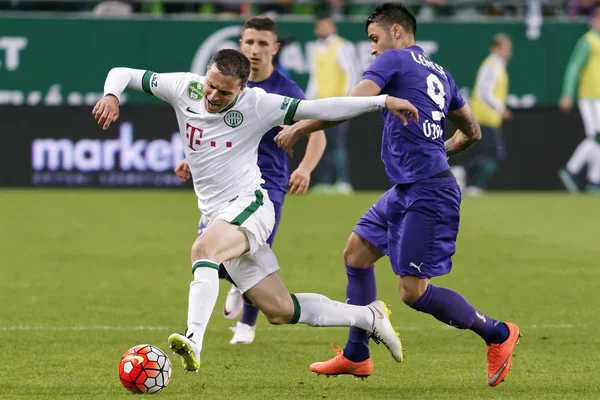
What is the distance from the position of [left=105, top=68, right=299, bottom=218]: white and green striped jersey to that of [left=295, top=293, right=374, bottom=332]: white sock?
698mm

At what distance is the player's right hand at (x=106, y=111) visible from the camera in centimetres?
622

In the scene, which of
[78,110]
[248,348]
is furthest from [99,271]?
[78,110]

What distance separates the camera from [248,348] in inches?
301

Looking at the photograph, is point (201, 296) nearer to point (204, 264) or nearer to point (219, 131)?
point (204, 264)

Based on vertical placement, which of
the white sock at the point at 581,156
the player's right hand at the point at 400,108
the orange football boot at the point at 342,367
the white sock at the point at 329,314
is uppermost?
the player's right hand at the point at 400,108

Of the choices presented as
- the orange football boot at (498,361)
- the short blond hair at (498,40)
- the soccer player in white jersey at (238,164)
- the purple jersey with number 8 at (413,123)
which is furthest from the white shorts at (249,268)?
the short blond hair at (498,40)

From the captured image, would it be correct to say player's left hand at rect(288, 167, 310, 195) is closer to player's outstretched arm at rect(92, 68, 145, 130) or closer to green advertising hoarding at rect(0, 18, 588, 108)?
player's outstretched arm at rect(92, 68, 145, 130)

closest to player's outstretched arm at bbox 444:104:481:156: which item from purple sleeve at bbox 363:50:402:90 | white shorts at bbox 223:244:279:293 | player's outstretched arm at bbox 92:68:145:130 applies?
purple sleeve at bbox 363:50:402:90

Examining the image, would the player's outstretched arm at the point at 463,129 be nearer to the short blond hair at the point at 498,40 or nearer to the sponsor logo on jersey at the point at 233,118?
the sponsor logo on jersey at the point at 233,118

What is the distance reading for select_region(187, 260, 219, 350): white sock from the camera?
596 cm

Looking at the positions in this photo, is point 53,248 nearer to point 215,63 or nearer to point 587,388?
point 215,63

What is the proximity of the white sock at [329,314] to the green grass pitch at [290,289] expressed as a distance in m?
0.32

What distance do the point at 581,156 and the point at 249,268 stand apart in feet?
45.3

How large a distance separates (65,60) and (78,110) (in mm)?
2422
